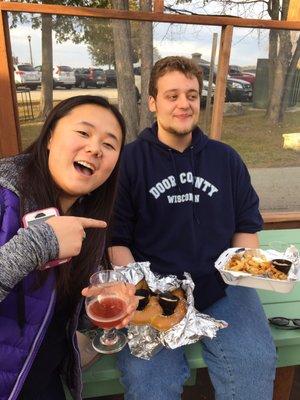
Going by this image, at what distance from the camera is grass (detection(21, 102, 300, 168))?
320 cm

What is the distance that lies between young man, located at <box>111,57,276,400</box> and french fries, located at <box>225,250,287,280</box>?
7.5 inches

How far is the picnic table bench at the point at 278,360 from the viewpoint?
1807 mm

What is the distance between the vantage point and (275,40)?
2.95 meters

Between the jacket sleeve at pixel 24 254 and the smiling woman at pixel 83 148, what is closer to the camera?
the jacket sleeve at pixel 24 254

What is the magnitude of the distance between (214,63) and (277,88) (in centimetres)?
62

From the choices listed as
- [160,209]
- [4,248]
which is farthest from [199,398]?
[4,248]

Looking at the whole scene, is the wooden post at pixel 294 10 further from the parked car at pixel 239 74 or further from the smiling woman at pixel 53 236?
the smiling woman at pixel 53 236

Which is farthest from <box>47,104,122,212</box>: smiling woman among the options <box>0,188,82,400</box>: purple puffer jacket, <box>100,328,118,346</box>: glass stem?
<box>100,328,118,346</box>: glass stem

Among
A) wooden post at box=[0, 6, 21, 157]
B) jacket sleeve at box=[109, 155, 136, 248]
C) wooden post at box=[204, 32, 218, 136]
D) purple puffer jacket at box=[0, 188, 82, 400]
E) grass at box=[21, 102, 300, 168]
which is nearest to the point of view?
purple puffer jacket at box=[0, 188, 82, 400]

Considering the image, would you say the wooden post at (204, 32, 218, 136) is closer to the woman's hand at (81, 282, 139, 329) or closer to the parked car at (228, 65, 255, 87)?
the parked car at (228, 65, 255, 87)

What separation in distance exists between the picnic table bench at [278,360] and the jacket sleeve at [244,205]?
45 centimetres

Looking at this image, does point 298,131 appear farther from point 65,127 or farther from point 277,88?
point 65,127

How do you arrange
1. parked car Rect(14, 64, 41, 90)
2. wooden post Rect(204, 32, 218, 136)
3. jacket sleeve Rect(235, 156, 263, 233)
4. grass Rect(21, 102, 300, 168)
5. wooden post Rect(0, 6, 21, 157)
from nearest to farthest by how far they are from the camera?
jacket sleeve Rect(235, 156, 263, 233) → wooden post Rect(0, 6, 21, 157) → parked car Rect(14, 64, 41, 90) → wooden post Rect(204, 32, 218, 136) → grass Rect(21, 102, 300, 168)

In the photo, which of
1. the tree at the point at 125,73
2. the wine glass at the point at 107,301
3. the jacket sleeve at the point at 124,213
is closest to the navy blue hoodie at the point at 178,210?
the jacket sleeve at the point at 124,213
